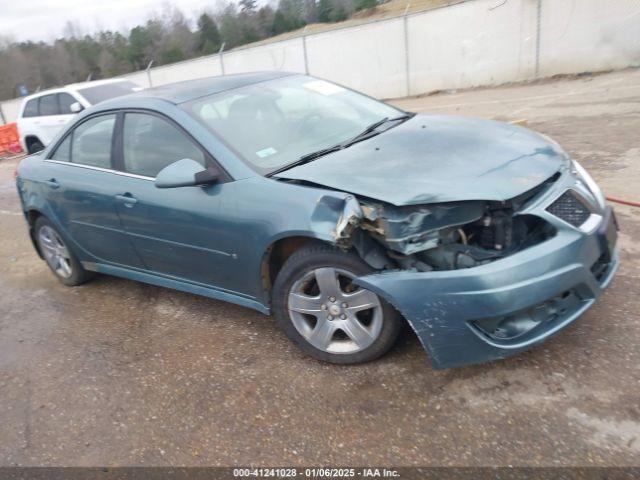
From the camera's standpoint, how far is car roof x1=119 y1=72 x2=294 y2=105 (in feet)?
12.2

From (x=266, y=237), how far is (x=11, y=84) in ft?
176

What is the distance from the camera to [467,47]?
14.5m

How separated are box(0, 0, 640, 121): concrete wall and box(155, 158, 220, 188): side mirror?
498 inches

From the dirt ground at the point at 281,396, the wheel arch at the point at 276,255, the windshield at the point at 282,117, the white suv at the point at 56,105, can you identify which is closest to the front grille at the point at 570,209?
the dirt ground at the point at 281,396

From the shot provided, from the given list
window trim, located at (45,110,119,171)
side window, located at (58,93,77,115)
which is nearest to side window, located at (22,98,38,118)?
side window, located at (58,93,77,115)

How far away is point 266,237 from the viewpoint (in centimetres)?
302

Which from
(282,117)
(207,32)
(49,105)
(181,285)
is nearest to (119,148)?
(181,285)

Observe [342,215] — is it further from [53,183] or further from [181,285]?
[53,183]

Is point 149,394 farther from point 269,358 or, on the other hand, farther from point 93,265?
point 93,265

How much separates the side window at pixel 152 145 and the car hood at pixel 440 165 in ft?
2.52

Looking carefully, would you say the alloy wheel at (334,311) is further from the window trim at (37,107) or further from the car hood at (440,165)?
the window trim at (37,107)

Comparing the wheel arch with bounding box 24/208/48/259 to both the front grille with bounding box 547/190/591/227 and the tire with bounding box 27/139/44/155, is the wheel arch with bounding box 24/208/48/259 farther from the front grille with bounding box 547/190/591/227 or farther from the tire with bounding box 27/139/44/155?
the tire with bounding box 27/139/44/155

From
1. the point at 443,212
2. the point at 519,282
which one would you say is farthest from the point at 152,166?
the point at 519,282

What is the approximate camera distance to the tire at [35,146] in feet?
39.9
